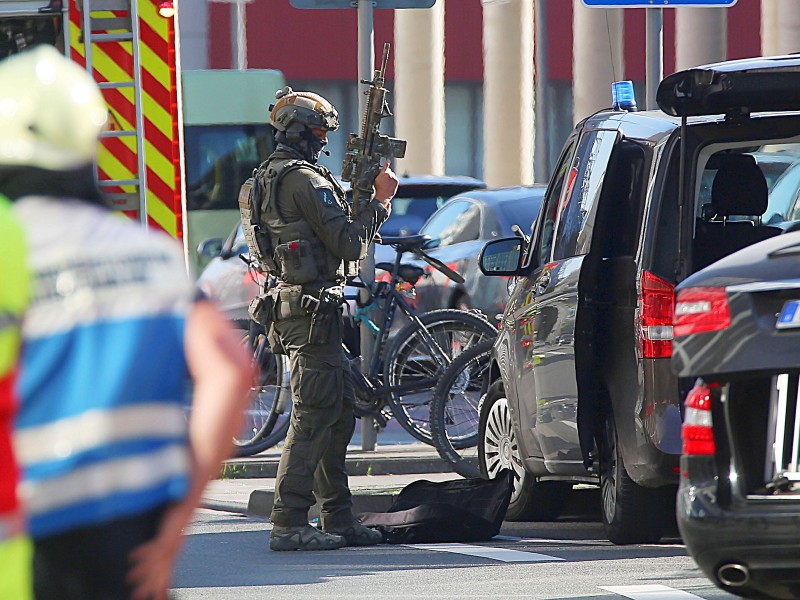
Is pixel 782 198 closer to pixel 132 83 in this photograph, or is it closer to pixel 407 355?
pixel 132 83

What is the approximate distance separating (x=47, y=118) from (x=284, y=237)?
5660 millimetres

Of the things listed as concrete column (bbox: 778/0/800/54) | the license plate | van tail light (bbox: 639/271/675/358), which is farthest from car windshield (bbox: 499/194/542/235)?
concrete column (bbox: 778/0/800/54)

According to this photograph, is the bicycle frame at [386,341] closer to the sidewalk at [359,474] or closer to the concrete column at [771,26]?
the sidewalk at [359,474]

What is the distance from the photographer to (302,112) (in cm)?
848

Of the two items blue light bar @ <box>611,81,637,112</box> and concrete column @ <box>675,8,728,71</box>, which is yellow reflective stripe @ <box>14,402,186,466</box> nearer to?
blue light bar @ <box>611,81,637,112</box>

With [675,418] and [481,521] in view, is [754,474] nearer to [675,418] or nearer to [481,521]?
[675,418]

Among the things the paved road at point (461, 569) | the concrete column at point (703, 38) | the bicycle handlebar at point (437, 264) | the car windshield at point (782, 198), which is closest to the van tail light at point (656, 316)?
the paved road at point (461, 569)

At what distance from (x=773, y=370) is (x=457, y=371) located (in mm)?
5992

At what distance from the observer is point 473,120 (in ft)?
150

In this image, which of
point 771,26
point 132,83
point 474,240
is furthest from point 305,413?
point 771,26

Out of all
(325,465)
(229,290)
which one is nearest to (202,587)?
(325,465)

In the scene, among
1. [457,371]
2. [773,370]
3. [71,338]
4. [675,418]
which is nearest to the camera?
[71,338]

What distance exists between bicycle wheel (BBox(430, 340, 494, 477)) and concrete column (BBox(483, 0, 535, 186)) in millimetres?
22300

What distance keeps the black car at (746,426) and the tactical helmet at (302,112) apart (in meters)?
3.61
